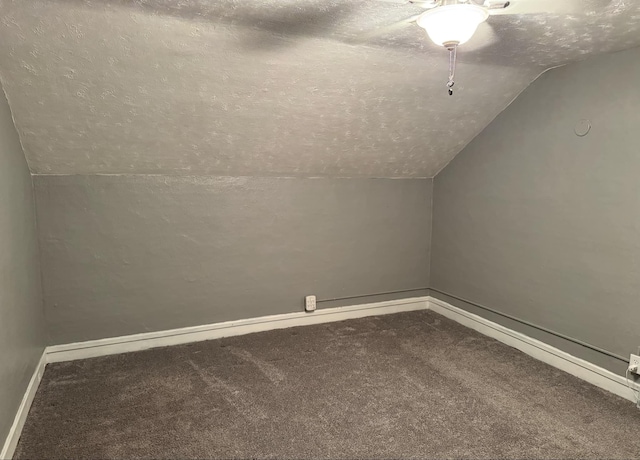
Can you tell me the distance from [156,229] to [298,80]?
4.70ft

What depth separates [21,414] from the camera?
2045 mm

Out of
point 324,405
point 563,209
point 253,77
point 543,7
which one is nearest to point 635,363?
point 563,209

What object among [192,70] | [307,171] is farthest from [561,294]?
[192,70]

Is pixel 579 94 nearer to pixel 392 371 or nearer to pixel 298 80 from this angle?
pixel 298 80

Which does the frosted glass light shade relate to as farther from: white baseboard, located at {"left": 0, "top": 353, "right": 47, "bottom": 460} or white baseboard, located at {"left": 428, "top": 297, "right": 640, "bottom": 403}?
white baseboard, located at {"left": 0, "top": 353, "right": 47, "bottom": 460}

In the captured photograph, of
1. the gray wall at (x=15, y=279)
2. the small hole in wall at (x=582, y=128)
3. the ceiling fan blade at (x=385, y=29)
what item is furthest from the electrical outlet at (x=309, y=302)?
the small hole in wall at (x=582, y=128)

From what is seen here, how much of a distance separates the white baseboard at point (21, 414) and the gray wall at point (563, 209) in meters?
2.95

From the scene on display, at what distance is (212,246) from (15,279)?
127 centimetres

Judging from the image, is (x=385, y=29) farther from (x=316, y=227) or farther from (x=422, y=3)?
(x=316, y=227)

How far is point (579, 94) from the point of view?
2.55m

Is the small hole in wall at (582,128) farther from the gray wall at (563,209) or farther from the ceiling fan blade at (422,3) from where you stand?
the ceiling fan blade at (422,3)

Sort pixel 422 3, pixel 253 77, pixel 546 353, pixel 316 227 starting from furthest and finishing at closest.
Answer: pixel 316 227 < pixel 546 353 < pixel 253 77 < pixel 422 3

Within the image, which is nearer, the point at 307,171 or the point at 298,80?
the point at 298,80

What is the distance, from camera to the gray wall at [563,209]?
2.36 metres
